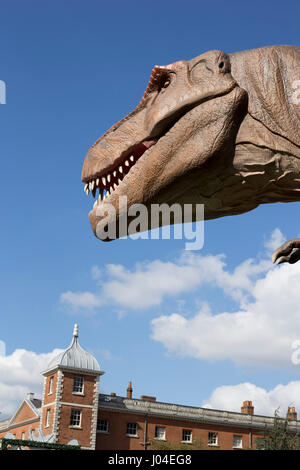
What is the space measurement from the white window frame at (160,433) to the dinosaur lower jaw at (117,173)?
3961 centimetres

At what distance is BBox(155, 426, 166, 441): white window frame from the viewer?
39.7 meters

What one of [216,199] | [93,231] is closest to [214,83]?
[216,199]

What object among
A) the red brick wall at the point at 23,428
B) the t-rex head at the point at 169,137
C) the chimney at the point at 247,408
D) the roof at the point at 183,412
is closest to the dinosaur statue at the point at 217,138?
the t-rex head at the point at 169,137

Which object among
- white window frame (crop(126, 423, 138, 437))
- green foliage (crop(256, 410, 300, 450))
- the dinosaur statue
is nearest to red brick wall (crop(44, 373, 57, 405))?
white window frame (crop(126, 423, 138, 437))

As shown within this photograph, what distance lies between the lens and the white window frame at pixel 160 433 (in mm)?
39688

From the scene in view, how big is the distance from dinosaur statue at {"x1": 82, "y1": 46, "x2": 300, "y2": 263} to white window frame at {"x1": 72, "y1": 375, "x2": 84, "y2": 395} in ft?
118

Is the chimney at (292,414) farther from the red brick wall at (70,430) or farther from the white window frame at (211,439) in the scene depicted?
the red brick wall at (70,430)

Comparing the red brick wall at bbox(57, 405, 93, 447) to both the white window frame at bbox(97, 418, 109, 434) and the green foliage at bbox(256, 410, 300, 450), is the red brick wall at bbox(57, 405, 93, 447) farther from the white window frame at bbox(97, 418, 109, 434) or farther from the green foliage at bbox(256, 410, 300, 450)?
the green foliage at bbox(256, 410, 300, 450)

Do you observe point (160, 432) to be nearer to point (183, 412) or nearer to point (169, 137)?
point (183, 412)

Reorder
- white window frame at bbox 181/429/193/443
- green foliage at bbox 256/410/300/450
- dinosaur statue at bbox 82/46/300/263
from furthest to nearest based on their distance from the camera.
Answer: white window frame at bbox 181/429/193/443, green foliage at bbox 256/410/300/450, dinosaur statue at bbox 82/46/300/263

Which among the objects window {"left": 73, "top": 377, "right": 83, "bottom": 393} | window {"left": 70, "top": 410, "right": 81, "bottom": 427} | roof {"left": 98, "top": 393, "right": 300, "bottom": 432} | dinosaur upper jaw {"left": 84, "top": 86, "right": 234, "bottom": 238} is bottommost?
dinosaur upper jaw {"left": 84, "top": 86, "right": 234, "bottom": 238}

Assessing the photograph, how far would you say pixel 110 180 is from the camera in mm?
2521
